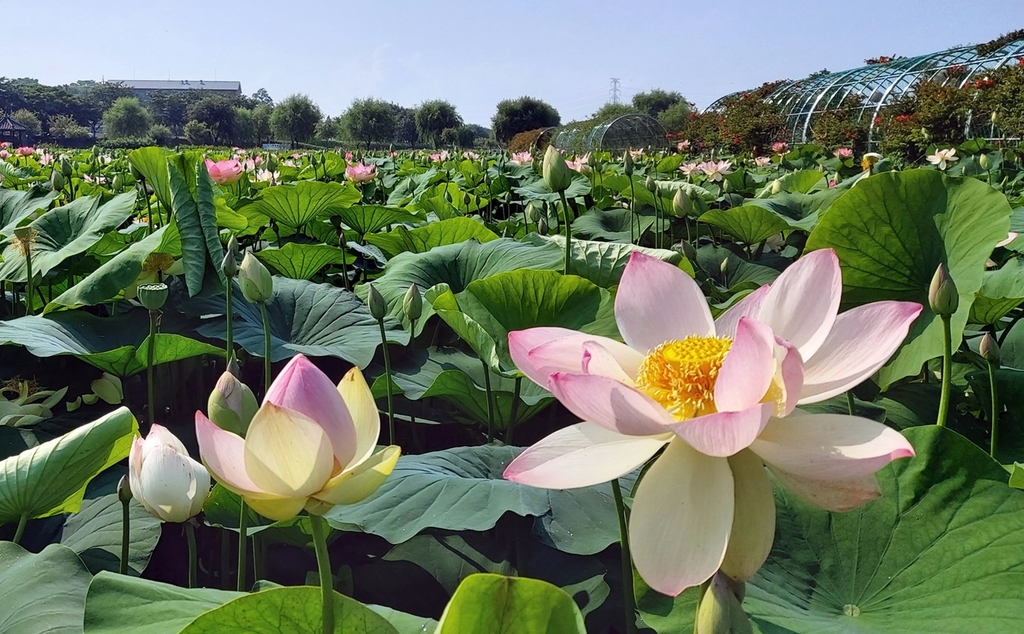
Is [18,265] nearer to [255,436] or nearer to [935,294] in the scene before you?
[255,436]

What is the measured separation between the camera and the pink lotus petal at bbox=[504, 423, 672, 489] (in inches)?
17.3

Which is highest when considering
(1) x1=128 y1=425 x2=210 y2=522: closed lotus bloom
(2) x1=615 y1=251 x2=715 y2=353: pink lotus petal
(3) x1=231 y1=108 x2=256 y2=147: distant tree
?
(3) x1=231 y1=108 x2=256 y2=147: distant tree

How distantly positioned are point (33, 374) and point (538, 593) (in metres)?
1.44

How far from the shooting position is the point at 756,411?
0.40 m

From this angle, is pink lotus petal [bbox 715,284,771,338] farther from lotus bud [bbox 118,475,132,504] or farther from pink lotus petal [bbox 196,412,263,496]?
lotus bud [bbox 118,475,132,504]

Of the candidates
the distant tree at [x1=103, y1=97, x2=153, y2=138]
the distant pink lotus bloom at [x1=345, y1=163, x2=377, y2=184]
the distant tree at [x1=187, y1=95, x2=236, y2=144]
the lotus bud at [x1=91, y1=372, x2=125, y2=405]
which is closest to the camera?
the lotus bud at [x1=91, y1=372, x2=125, y2=405]

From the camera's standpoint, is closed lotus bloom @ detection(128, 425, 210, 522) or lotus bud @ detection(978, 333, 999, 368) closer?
closed lotus bloom @ detection(128, 425, 210, 522)

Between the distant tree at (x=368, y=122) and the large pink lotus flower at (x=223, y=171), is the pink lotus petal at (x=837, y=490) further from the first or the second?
the distant tree at (x=368, y=122)

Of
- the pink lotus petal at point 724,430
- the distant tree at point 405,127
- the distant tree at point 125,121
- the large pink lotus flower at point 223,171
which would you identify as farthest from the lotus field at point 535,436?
the distant tree at point 405,127

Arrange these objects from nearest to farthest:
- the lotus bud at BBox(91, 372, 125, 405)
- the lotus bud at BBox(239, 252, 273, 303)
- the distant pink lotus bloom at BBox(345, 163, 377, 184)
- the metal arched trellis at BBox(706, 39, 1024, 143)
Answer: the lotus bud at BBox(239, 252, 273, 303), the lotus bud at BBox(91, 372, 125, 405), the distant pink lotus bloom at BBox(345, 163, 377, 184), the metal arched trellis at BBox(706, 39, 1024, 143)

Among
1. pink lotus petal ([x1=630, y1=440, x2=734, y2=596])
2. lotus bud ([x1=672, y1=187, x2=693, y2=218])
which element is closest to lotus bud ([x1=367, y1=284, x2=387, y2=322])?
pink lotus petal ([x1=630, y1=440, x2=734, y2=596])

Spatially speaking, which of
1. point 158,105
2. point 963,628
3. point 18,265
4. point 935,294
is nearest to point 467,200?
point 18,265

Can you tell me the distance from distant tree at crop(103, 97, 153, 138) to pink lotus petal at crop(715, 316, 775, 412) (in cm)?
3669

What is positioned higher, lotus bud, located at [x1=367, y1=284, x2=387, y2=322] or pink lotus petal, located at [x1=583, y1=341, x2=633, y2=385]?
pink lotus petal, located at [x1=583, y1=341, x2=633, y2=385]
